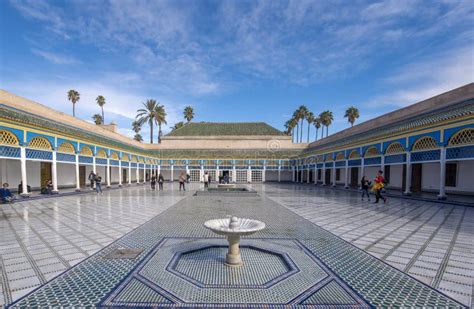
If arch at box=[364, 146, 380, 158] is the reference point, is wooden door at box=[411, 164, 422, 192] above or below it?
below

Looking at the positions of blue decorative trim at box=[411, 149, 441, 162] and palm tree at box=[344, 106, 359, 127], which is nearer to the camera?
blue decorative trim at box=[411, 149, 441, 162]

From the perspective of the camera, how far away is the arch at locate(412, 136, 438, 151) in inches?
506

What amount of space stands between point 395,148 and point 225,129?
1120 inches

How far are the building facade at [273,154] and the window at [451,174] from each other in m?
0.05

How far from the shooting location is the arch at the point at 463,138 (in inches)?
427

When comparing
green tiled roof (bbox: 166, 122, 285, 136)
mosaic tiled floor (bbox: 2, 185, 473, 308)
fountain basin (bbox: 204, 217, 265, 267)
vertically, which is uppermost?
green tiled roof (bbox: 166, 122, 285, 136)

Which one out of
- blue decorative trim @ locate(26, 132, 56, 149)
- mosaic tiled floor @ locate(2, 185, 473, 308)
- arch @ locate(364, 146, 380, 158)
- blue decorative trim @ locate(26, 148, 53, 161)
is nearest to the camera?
mosaic tiled floor @ locate(2, 185, 473, 308)

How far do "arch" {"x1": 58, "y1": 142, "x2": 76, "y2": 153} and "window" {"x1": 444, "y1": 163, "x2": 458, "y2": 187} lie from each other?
A: 2687cm

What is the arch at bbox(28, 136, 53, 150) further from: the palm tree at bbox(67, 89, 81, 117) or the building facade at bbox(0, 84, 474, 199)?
the palm tree at bbox(67, 89, 81, 117)

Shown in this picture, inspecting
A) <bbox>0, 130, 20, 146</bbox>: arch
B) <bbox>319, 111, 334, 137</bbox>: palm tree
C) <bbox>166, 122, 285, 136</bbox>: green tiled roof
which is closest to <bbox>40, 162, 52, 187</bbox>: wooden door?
<bbox>0, 130, 20, 146</bbox>: arch

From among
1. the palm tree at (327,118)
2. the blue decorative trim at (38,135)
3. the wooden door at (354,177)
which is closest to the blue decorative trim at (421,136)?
the wooden door at (354,177)

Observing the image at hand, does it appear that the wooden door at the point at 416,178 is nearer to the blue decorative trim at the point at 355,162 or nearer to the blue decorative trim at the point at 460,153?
the blue decorative trim at the point at 355,162

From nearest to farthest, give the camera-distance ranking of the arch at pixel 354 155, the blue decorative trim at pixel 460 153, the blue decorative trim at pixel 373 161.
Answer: the blue decorative trim at pixel 460 153, the blue decorative trim at pixel 373 161, the arch at pixel 354 155

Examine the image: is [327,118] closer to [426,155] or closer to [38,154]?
[426,155]
